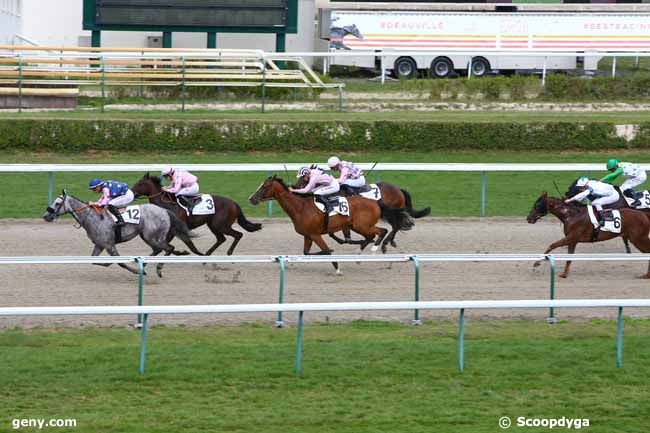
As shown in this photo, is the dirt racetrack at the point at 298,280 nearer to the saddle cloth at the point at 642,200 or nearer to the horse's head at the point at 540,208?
the horse's head at the point at 540,208

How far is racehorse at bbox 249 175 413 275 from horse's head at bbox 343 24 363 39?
1390cm

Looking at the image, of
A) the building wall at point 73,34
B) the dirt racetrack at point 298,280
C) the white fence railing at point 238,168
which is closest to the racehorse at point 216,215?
the dirt racetrack at point 298,280

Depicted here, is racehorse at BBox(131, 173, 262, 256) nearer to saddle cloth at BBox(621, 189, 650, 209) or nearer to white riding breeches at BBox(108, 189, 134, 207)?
white riding breeches at BBox(108, 189, 134, 207)

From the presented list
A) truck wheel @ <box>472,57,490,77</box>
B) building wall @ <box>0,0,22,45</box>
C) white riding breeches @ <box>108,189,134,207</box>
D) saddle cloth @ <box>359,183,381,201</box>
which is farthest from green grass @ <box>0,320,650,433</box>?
truck wheel @ <box>472,57,490,77</box>

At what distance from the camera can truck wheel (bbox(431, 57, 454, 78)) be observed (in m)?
25.2

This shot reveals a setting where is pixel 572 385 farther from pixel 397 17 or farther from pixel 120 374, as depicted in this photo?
pixel 397 17

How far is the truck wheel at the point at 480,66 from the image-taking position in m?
25.5

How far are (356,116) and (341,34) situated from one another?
6910 mm

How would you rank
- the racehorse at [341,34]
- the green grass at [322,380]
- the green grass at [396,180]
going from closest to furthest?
the green grass at [322,380]
the green grass at [396,180]
the racehorse at [341,34]

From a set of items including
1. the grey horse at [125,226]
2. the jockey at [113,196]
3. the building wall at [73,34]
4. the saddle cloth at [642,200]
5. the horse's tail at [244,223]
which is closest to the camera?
the grey horse at [125,226]

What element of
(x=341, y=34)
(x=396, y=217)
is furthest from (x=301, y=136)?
(x=341, y=34)

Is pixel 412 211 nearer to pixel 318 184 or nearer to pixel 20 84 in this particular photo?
pixel 318 184

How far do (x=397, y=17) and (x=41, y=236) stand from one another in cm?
1418

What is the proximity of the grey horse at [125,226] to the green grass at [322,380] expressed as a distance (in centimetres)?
224
